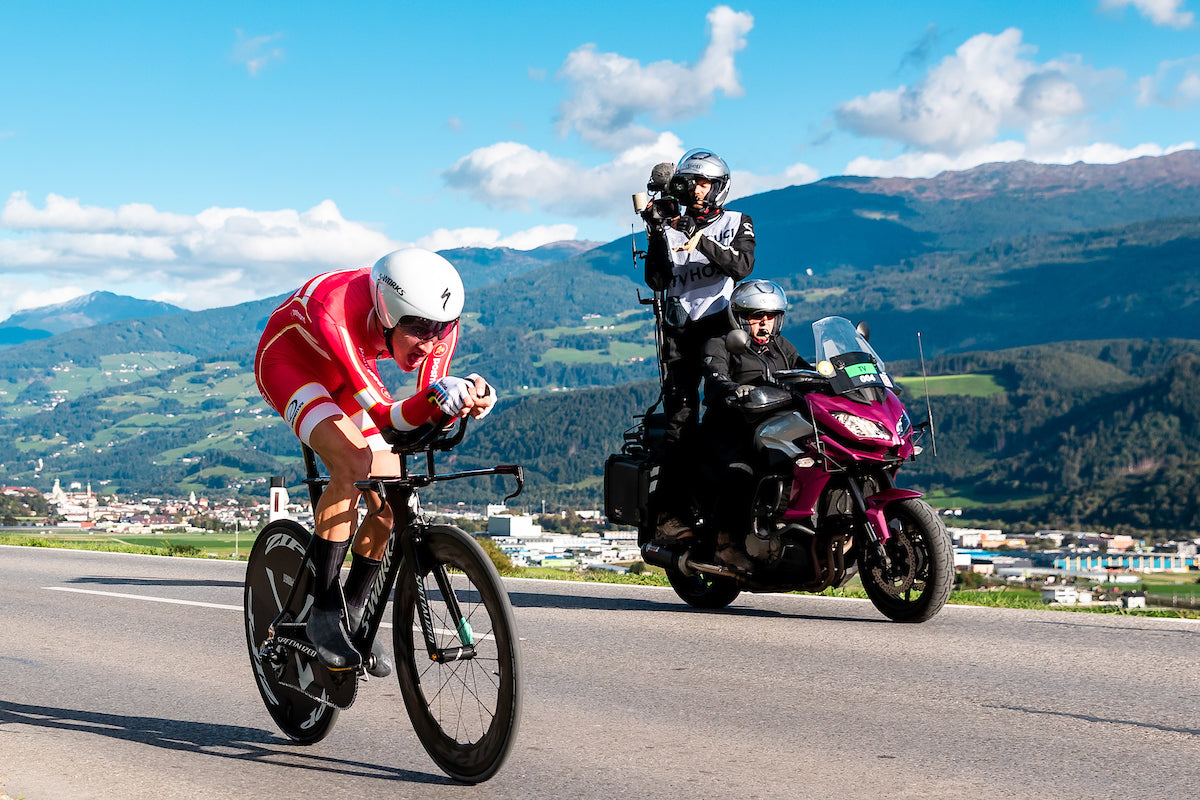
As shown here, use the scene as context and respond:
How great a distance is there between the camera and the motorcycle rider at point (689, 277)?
29.8 feet

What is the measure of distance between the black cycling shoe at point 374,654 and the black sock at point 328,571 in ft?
0.24

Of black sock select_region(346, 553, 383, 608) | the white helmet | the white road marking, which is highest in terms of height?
the white helmet

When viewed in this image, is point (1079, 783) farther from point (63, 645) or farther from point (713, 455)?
point (63, 645)

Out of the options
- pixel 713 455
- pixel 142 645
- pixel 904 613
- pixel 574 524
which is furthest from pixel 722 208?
pixel 574 524

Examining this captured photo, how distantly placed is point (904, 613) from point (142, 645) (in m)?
4.98

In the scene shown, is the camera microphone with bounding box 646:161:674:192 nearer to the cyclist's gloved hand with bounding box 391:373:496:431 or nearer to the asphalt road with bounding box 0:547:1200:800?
the asphalt road with bounding box 0:547:1200:800

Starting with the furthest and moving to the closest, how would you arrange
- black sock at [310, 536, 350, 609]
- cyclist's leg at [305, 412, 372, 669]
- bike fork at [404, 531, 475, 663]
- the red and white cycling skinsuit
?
black sock at [310, 536, 350, 609]
cyclist's leg at [305, 412, 372, 669]
the red and white cycling skinsuit
bike fork at [404, 531, 475, 663]

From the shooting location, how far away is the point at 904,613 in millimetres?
8078

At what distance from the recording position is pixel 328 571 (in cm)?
471

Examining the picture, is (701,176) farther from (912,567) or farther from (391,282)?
(391,282)

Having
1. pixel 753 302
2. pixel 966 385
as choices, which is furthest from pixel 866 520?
pixel 966 385

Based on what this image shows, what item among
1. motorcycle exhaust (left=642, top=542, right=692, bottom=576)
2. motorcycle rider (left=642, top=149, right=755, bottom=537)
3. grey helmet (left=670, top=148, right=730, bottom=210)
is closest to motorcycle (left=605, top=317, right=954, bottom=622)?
motorcycle exhaust (left=642, top=542, right=692, bottom=576)

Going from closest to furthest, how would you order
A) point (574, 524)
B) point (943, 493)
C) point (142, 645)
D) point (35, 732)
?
point (35, 732)
point (142, 645)
point (574, 524)
point (943, 493)

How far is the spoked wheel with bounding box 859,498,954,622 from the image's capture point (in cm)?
760
